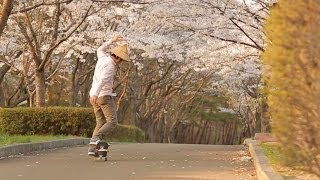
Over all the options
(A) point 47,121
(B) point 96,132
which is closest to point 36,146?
(B) point 96,132

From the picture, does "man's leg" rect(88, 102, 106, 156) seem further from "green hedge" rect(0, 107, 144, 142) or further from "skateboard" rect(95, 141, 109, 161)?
"green hedge" rect(0, 107, 144, 142)

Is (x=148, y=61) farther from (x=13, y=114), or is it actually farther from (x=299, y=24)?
(x=299, y=24)

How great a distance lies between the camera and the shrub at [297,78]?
468cm

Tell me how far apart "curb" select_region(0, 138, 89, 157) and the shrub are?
23.4ft

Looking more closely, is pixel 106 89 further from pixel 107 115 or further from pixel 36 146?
pixel 36 146

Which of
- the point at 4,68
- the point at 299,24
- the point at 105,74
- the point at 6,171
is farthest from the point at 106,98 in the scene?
the point at 4,68

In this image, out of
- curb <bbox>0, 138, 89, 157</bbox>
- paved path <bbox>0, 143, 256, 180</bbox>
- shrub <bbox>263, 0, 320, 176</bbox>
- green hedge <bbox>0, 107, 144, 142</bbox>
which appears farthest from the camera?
green hedge <bbox>0, 107, 144, 142</bbox>

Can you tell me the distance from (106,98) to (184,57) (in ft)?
65.6

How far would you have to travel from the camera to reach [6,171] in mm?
8938

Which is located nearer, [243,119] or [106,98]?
[106,98]

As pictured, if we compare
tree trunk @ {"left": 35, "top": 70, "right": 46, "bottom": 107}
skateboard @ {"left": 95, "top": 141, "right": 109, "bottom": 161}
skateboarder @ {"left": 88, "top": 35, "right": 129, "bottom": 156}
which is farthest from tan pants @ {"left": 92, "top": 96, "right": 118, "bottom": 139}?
tree trunk @ {"left": 35, "top": 70, "right": 46, "bottom": 107}

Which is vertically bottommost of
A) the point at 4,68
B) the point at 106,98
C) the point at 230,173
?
the point at 230,173

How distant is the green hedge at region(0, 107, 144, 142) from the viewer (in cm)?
1944

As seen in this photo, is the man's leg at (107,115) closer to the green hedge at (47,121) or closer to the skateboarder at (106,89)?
the skateboarder at (106,89)
